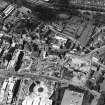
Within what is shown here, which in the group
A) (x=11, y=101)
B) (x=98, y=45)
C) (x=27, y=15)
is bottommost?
(x=11, y=101)

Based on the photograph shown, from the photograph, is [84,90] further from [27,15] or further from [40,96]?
[27,15]

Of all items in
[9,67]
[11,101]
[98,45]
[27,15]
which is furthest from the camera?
[27,15]

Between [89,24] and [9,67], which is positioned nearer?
[9,67]

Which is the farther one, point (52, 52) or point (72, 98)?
point (52, 52)

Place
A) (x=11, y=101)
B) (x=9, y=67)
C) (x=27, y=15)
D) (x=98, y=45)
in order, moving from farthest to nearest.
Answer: (x=27, y=15) < (x=98, y=45) < (x=9, y=67) < (x=11, y=101)

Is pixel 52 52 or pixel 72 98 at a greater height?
pixel 52 52

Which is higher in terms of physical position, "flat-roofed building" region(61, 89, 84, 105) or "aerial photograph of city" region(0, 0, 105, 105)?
"aerial photograph of city" region(0, 0, 105, 105)

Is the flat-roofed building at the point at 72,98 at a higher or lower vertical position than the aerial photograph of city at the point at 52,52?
lower

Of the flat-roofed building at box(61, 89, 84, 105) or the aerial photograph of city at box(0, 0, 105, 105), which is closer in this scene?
the flat-roofed building at box(61, 89, 84, 105)

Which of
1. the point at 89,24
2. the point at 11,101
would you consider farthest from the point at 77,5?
the point at 11,101

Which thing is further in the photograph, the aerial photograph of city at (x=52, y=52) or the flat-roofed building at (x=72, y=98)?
the aerial photograph of city at (x=52, y=52)

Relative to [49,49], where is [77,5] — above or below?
above
